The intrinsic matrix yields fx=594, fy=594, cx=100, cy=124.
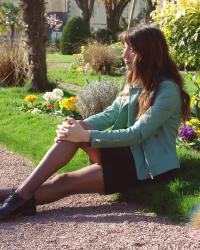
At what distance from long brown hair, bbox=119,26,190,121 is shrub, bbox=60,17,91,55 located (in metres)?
20.4

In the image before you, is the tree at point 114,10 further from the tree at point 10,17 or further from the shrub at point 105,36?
the tree at point 10,17

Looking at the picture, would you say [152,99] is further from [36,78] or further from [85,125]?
[36,78]

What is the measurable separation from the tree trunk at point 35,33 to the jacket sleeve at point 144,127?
22.6 feet

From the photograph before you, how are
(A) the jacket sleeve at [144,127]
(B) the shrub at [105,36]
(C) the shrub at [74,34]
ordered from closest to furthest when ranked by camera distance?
1. (A) the jacket sleeve at [144,127]
2. (C) the shrub at [74,34]
3. (B) the shrub at [105,36]

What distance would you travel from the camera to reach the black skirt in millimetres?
4297

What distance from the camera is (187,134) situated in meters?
5.79

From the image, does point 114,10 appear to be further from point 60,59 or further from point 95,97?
point 95,97

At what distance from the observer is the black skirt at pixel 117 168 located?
14.1ft

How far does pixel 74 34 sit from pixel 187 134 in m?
19.8

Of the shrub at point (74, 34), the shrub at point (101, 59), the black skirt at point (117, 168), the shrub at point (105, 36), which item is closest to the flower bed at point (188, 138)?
the black skirt at point (117, 168)

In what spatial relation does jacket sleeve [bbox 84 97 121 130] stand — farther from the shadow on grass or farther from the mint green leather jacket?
the shadow on grass

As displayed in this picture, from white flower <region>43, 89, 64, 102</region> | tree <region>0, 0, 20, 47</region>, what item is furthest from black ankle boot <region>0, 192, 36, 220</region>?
tree <region>0, 0, 20, 47</region>

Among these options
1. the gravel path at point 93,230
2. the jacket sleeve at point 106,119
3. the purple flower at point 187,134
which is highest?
the jacket sleeve at point 106,119

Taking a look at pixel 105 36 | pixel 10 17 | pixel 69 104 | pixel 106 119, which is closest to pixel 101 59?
pixel 69 104
